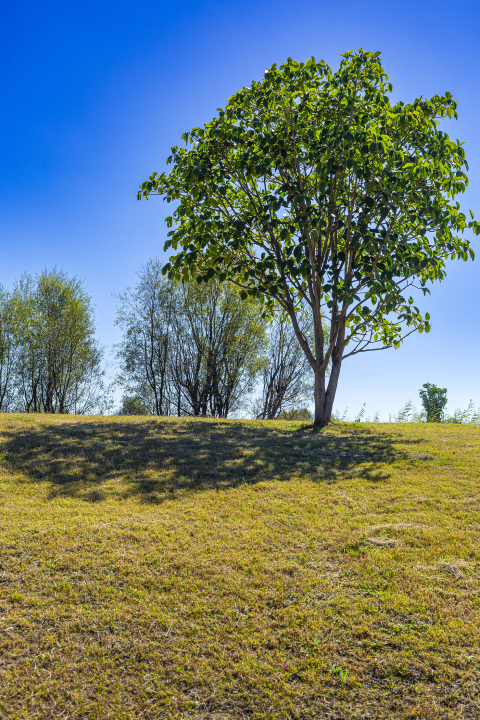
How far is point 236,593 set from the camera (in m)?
3.79

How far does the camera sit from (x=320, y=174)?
9.09 m

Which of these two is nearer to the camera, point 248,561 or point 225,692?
point 225,692

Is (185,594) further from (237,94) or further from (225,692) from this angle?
(237,94)

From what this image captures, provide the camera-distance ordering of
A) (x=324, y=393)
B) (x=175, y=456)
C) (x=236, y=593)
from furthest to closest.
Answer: (x=324, y=393), (x=175, y=456), (x=236, y=593)

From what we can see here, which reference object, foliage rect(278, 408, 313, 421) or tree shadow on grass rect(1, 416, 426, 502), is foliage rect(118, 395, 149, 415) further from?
tree shadow on grass rect(1, 416, 426, 502)

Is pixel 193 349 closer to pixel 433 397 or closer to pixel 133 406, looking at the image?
pixel 133 406

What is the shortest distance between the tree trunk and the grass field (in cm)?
521

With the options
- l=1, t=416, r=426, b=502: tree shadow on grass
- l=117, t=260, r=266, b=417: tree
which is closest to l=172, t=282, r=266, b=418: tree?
l=117, t=260, r=266, b=417: tree

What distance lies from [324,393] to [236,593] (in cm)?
930

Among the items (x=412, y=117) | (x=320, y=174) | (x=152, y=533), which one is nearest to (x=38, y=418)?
(x=152, y=533)

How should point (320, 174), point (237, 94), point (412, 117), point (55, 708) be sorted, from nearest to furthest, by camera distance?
point (55, 708) → point (320, 174) → point (412, 117) → point (237, 94)

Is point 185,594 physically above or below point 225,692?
above

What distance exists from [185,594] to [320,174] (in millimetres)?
8133

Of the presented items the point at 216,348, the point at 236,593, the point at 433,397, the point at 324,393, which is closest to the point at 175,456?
the point at 236,593
